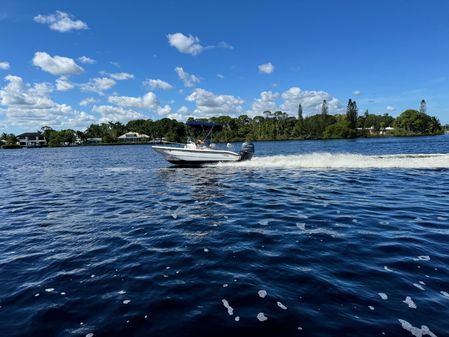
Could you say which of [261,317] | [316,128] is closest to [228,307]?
[261,317]

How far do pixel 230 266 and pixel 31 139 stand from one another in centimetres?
20901

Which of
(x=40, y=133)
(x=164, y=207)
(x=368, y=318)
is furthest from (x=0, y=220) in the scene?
(x=40, y=133)

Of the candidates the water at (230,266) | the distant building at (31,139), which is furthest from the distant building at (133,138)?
the water at (230,266)

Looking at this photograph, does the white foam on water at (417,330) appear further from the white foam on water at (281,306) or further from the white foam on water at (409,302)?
the white foam on water at (281,306)

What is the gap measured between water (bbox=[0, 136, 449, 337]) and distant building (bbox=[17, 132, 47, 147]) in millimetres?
196285

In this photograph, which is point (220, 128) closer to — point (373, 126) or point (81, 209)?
point (81, 209)

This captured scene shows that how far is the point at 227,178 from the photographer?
22203 millimetres

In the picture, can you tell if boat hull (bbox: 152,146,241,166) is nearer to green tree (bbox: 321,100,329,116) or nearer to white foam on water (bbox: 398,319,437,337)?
white foam on water (bbox: 398,319,437,337)

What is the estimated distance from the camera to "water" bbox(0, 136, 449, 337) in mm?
5129

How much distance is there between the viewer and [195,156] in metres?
29.8

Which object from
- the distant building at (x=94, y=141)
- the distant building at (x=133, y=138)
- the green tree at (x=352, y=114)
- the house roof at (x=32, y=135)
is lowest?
the distant building at (x=94, y=141)

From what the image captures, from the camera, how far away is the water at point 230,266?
5129 millimetres

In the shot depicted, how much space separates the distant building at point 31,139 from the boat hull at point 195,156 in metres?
184

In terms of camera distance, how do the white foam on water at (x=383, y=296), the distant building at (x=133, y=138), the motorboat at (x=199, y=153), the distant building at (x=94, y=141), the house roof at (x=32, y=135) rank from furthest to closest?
the distant building at (x=94, y=141)
the distant building at (x=133, y=138)
the house roof at (x=32, y=135)
the motorboat at (x=199, y=153)
the white foam on water at (x=383, y=296)
